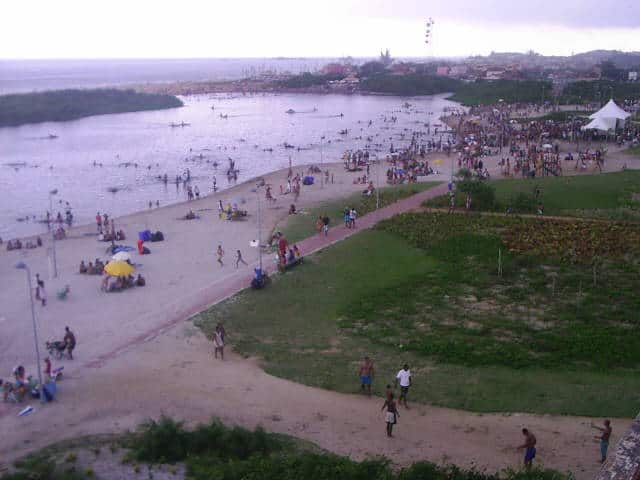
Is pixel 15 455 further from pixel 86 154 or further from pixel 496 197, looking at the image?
pixel 86 154

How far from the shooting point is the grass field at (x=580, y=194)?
24594 mm

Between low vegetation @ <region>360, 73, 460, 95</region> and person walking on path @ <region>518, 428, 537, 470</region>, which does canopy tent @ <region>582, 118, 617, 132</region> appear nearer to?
person walking on path @ <region>518, 428, 537, 470</region>

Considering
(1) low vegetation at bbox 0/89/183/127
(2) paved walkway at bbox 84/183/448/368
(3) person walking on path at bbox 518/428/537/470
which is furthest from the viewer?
(1) low vegetation at bbox 0/89/183/127

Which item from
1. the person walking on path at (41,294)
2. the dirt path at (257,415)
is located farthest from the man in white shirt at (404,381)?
the person walking on path at (41,294)

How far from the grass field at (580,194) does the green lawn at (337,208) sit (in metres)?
2.76

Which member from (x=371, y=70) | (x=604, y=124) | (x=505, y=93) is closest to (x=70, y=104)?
(x=505, y=93)

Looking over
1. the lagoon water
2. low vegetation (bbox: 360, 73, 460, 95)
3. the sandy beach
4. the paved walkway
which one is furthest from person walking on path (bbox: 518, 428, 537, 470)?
low vegetation (bbox: 360, 73, 460, 95)

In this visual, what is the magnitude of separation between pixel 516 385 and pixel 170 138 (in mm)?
Answer: 60304

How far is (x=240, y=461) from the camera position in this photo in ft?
28.7

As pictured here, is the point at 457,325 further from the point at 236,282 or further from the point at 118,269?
the point at 118,269

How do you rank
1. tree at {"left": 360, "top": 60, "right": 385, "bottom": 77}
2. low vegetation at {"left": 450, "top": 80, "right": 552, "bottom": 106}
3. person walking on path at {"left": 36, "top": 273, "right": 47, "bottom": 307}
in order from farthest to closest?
tree at {"left": 360, "top": 60, "right": 385, "bottom": 77} → low vegetation at {"left": 450, "top": 80, "right": 552, "bottom": 106} → person walking on path at {"left": 36, "top": 273, "right": 47, "bottom": 307}

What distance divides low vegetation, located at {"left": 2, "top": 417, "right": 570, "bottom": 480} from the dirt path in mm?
722

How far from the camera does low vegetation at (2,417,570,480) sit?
7.79 meters

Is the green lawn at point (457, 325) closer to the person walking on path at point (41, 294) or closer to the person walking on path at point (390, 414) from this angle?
the person walking on path at point (390, 414)
